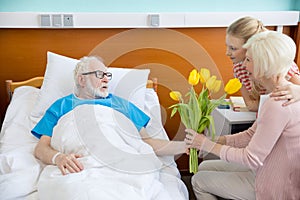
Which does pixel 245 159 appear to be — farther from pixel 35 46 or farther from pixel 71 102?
pixel 35 46

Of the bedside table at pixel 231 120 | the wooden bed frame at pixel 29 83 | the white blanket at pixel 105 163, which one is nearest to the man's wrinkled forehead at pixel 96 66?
the white blanket at pixel 105 163

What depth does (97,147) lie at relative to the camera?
64.4 inches

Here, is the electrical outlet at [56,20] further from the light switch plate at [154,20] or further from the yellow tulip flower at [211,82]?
the yellow tulip flower at [211,82]

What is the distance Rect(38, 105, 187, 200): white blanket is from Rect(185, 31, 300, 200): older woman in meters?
0.24

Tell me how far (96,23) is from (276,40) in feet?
4.33

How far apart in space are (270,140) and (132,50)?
53.1 inches

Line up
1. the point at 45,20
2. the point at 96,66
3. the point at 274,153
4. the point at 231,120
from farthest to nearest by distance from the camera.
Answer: the point at 45,20 < the point at 231,120 < the point at 96,66 < the point at 274,153

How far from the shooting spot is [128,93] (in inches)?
86.7

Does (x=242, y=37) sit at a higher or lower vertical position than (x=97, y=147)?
higher

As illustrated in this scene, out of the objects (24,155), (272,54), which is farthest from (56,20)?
(272,54)

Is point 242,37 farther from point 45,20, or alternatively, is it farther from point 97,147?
point 45,20

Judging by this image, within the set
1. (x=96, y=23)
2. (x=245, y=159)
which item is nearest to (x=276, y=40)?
(x=245, y=159)

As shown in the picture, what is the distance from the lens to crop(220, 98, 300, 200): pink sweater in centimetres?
139

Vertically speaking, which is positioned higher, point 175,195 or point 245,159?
point 245,159
